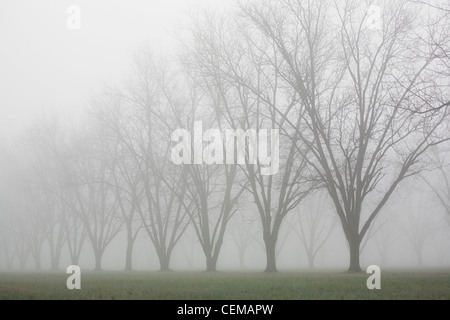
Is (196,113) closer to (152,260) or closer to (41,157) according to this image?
(41,157)

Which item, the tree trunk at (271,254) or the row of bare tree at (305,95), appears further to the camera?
the tree trunk at (271,254)

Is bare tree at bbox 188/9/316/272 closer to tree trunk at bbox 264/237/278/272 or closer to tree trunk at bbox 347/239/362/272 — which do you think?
tree trunk at bbox 264/237/278/272

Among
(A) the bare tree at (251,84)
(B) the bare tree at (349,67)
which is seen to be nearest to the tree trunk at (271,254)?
(A) the bare tree at (251,84)

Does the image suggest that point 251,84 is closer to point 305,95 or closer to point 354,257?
point 305,95

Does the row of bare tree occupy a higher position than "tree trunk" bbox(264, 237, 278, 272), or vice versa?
the row of bare tree

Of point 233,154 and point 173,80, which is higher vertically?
point 173,80

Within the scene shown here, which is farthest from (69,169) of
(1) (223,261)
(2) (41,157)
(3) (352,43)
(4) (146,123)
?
(1) (223,261)

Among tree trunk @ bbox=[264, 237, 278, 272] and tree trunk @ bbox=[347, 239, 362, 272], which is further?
tree trunk @ bbox=[264, 237, 278, 272]

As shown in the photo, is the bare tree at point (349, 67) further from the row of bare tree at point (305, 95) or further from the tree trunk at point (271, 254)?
the tree trunk at point (271, 254)

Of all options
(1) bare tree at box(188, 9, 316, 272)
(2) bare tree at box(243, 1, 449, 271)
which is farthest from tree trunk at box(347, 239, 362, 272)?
(1) bare tree at box(188, 9, 316, 272)

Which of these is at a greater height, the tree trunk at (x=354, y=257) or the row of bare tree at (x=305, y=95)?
the row of bare tree at (x=305, y=95)

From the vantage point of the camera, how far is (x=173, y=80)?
2752cm

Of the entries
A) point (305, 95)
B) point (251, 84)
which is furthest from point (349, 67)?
point (251, 84)
